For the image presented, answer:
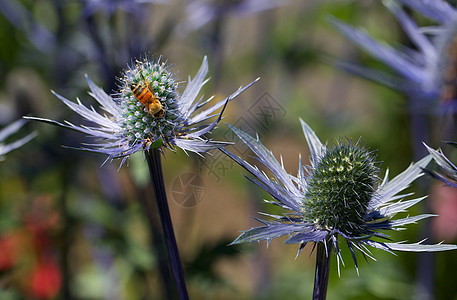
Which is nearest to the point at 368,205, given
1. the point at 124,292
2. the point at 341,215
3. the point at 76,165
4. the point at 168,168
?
the point at 341,215

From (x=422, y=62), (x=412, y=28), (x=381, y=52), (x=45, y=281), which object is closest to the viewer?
(x=381, y=52)

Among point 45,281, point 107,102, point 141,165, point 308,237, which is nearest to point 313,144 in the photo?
point 308,237

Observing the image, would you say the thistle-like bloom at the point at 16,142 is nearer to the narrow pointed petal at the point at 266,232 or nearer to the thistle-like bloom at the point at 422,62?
the narrow pointed petal at the point at 266,232

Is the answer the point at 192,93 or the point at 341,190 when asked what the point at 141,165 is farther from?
the point at 341,190

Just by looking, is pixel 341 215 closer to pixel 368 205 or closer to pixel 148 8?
pixel 368 205

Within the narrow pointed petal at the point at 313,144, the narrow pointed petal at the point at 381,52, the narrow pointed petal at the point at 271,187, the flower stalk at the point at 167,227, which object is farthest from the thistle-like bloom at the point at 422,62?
the flower stalk at the point at 167,227

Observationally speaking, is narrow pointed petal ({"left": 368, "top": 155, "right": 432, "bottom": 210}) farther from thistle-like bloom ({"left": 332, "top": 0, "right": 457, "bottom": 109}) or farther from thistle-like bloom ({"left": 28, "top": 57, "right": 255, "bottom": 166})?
thistle-like bloom ({"left": 332, "top": 0, "right": 457, "bottom": 109})

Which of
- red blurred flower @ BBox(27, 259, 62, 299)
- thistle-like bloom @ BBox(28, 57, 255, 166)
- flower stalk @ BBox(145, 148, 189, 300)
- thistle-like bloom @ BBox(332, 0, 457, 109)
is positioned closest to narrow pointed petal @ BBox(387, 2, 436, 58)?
thistle-like bloom @ BBox(332, 0, 457, 109)

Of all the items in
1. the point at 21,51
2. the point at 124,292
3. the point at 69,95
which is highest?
the point at 21,51
